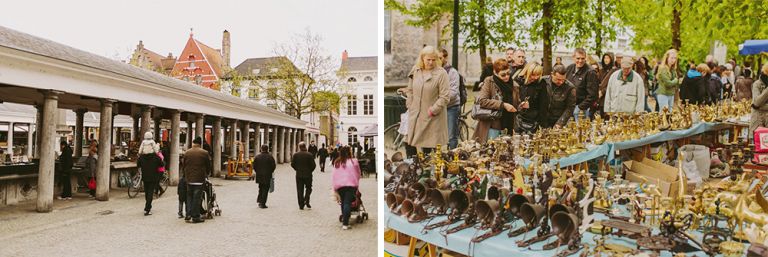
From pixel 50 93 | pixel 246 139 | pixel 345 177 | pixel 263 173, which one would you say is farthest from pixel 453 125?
pixel 50 93

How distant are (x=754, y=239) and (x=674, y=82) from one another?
0.83 metres

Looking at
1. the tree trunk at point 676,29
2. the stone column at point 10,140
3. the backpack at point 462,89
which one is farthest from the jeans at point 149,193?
the tree trunk at point 676,29

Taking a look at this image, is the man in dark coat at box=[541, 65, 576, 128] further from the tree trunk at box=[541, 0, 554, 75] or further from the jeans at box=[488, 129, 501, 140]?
the jeans at box=[488, 129, 501, 140]

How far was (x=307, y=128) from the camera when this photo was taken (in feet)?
14.0

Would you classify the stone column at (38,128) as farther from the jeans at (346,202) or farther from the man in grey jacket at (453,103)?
the man in grey jacket at (453,103)

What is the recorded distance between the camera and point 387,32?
3104mm

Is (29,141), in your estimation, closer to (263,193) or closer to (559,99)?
(263,193)

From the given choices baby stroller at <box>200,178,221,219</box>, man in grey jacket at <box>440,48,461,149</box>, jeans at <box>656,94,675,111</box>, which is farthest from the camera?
baby stroller at <box>200,178,221,219</box>

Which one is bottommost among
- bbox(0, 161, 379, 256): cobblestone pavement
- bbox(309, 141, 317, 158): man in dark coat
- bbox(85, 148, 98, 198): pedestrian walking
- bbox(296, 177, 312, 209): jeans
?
bbox(0, 161, 379, 256): cobblestone pavement

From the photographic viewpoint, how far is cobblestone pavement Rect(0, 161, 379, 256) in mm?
3770

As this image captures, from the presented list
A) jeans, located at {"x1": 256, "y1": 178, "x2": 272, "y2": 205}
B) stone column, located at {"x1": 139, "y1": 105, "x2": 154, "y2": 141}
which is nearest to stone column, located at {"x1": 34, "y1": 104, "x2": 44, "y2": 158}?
stone column, located at {"x1": 139, "y1": 105, "x2": 154, "y2": 141}

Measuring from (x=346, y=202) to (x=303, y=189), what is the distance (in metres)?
0.41

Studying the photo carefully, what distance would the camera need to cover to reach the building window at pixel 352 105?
4027mm

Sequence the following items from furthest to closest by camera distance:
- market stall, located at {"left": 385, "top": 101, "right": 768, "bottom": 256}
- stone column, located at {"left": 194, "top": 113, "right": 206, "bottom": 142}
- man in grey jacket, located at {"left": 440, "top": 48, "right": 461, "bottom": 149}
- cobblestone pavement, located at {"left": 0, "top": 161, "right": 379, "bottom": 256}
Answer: stone column, located at {"left": 194, "top": 113, "right": 206, "bottom": 142}
cobblestone pavement, located at {"left": 0, "top": 161, "right": 379, "bottom": 256}
man in grey jacket, located at {"left": 440, "top": 48, "right": 461, "bottom": 149}
market stall, located at {"left": 385, "top": 101, "right": 768, "bottom": 256}
